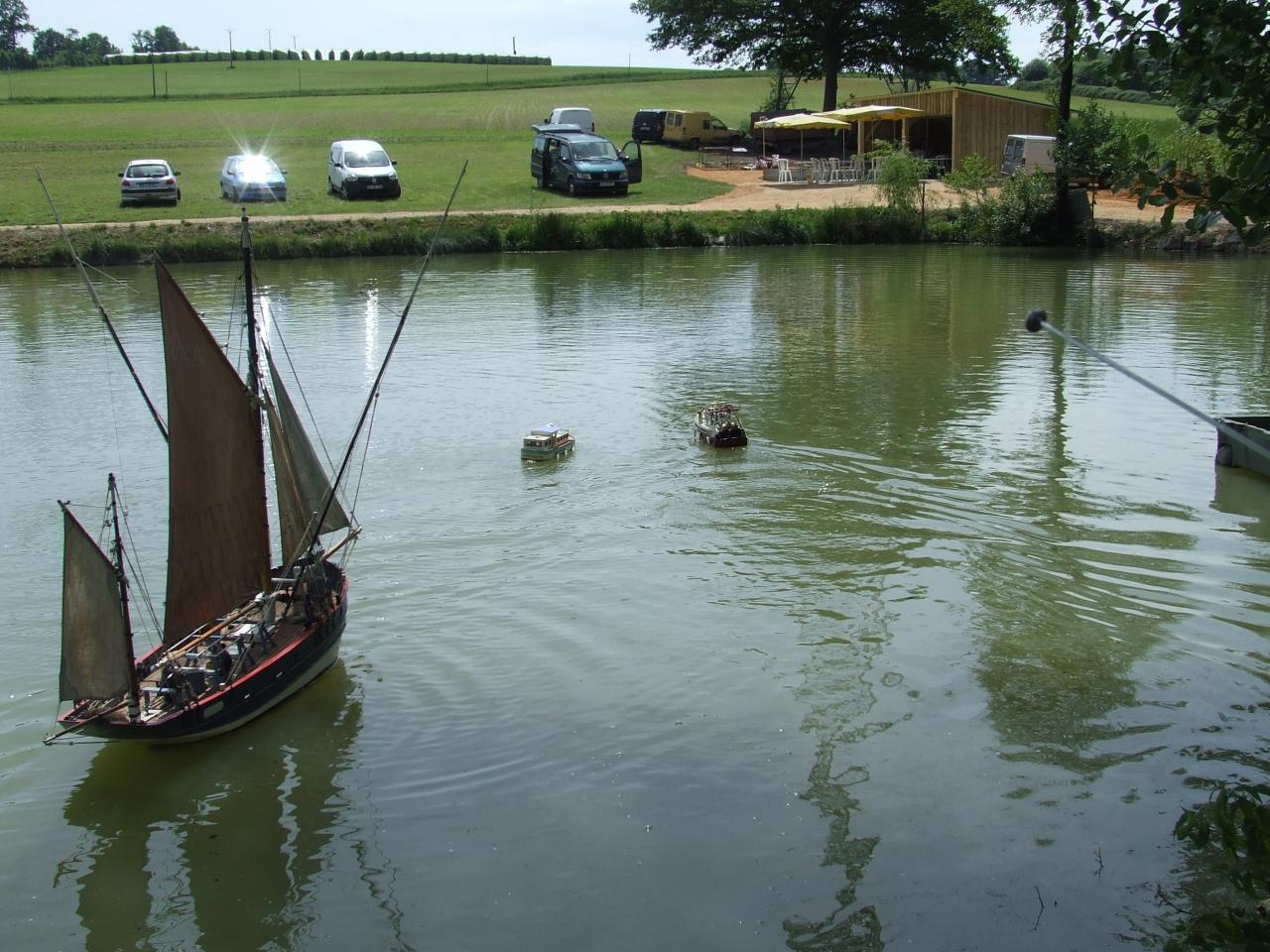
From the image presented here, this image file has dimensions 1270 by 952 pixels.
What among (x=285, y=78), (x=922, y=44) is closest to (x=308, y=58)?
(x=285, y=78)

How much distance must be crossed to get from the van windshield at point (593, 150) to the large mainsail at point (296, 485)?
36.9 meters

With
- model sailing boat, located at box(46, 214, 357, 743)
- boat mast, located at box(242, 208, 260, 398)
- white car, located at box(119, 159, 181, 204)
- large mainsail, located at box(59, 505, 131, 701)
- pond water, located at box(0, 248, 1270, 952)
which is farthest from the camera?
white car, located at box(119, 159, 181, 204)

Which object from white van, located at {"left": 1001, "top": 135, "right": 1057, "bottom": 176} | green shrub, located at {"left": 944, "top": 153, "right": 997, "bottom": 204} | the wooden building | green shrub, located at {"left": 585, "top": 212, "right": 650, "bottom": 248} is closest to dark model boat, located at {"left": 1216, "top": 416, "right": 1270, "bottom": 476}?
green shrub, located at {"left": 585, "top": 212, "right": 650, "bottom": 248}

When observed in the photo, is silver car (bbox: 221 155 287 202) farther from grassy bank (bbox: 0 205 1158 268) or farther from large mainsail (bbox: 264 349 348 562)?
large mainsail (bbox: 264 349 348 562)

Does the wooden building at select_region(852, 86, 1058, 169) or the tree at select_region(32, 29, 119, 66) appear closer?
the wooden building at select_region(852, 86, 1058, 169)

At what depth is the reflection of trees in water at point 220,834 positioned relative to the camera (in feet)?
29.1

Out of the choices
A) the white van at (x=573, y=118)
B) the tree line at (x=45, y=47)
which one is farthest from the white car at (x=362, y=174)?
the tree line at (x=45, y=47)

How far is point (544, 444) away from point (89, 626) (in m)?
9.21

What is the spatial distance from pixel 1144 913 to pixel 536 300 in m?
27.5

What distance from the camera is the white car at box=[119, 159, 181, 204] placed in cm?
4434

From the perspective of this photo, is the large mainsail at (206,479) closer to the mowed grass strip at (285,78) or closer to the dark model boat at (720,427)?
the dark model boat at (720,427)

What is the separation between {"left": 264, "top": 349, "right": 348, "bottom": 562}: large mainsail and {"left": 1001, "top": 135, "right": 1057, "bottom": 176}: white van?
4142cm

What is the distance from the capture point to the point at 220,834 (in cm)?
993

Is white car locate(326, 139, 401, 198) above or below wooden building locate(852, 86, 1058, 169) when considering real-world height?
below
